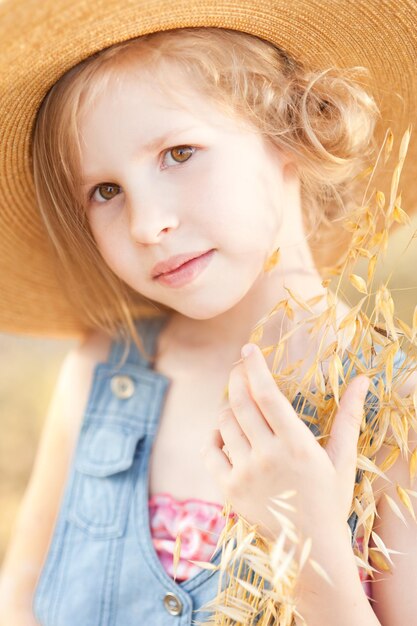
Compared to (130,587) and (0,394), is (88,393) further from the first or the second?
(0,394)

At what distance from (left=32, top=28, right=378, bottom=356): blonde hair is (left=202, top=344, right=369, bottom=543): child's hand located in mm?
422

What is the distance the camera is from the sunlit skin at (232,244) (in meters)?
1.07

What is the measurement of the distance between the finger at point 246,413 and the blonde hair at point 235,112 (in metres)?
0.42

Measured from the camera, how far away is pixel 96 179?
49.7 inches

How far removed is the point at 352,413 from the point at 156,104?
533 millimetres

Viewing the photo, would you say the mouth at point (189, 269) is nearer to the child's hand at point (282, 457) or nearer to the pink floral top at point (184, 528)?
the child's hand at point (282, 457)

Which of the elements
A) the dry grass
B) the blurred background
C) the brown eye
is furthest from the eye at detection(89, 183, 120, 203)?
the blurred background

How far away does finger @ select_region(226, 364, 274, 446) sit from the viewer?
3.64ft

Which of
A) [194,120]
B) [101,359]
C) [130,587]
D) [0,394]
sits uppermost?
[0,394]

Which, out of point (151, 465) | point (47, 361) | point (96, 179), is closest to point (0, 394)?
point (47, 361)

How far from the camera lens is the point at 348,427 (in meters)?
1.10

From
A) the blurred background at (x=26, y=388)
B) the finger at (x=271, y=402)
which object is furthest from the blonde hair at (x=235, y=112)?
the blurred background at (x=26, y=388)

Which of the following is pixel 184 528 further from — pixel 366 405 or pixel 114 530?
pixel 366 405

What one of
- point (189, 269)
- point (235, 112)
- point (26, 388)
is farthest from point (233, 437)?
point (26, 388)
